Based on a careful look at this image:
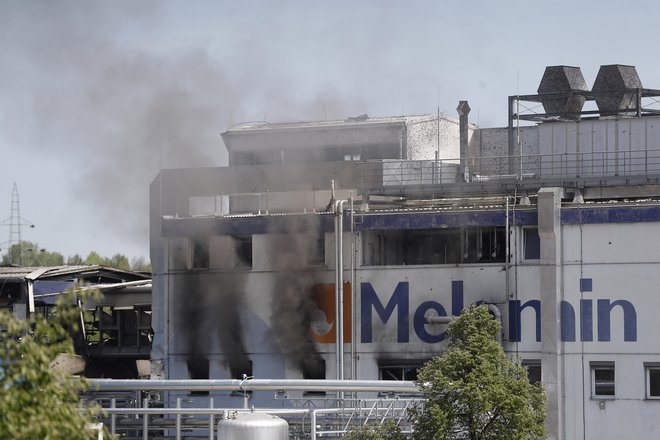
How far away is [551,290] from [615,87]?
14.1 meters

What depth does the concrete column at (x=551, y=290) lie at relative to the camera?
44.4 m

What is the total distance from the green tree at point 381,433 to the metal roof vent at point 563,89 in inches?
957

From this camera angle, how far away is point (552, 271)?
44.9 m

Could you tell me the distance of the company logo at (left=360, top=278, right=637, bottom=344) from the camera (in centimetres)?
4462

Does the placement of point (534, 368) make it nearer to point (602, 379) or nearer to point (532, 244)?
point (602, 379)

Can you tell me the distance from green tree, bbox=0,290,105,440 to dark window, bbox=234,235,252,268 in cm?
Answer: 3150

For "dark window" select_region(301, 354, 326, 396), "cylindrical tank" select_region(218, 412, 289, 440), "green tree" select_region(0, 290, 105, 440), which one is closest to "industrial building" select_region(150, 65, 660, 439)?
"dark window" select_region(301, 354, 326, 396)

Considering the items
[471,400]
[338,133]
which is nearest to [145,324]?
[338,133]

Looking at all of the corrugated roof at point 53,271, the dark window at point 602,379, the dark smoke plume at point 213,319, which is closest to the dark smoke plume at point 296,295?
the dark smoke plume at point 213,319

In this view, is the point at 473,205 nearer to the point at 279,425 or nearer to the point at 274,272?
the point at 274,272

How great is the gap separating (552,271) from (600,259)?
1571 mm

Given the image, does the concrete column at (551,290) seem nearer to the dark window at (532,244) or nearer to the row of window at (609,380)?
the dark window at (532,244)

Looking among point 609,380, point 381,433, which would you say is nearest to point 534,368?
point 609,380

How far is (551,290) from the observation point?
44812 mm
